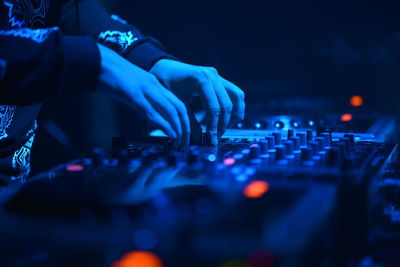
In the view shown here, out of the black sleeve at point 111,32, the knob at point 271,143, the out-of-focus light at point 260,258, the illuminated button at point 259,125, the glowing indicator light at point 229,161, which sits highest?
the black sleeve at point 111,32

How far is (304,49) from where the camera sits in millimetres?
1859

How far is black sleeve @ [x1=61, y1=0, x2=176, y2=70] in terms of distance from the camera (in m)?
1.11

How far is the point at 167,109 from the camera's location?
81 cm

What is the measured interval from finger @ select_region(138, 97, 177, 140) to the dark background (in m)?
1.01

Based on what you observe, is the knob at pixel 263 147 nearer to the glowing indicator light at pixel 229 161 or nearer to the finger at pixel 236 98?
the glowing indicator light at pixel 229 161

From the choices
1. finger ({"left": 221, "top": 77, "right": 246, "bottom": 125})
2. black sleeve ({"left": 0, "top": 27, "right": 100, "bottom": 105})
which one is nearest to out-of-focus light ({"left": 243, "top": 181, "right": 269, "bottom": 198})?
black sleeve ({"left": 0, "top": 27, "right": 100, "bottom": 105})

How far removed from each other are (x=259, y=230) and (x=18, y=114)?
0.82m

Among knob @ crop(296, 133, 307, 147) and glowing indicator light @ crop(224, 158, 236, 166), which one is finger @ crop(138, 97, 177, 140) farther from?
knob @ crop(296, 133, 307, 147)

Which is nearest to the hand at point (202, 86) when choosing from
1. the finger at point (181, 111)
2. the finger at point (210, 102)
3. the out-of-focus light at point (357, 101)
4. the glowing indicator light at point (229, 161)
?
the finger at point (210, 102)

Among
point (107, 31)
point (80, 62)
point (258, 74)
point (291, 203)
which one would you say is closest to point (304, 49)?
point (258, 74)

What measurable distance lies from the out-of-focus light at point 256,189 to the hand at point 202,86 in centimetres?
44

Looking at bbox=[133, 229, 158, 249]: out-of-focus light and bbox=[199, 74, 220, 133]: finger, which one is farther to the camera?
bbox=[199, 74, 220, 133]: finger

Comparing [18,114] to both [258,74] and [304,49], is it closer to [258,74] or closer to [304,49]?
[258,74]

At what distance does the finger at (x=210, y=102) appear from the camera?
98cm
